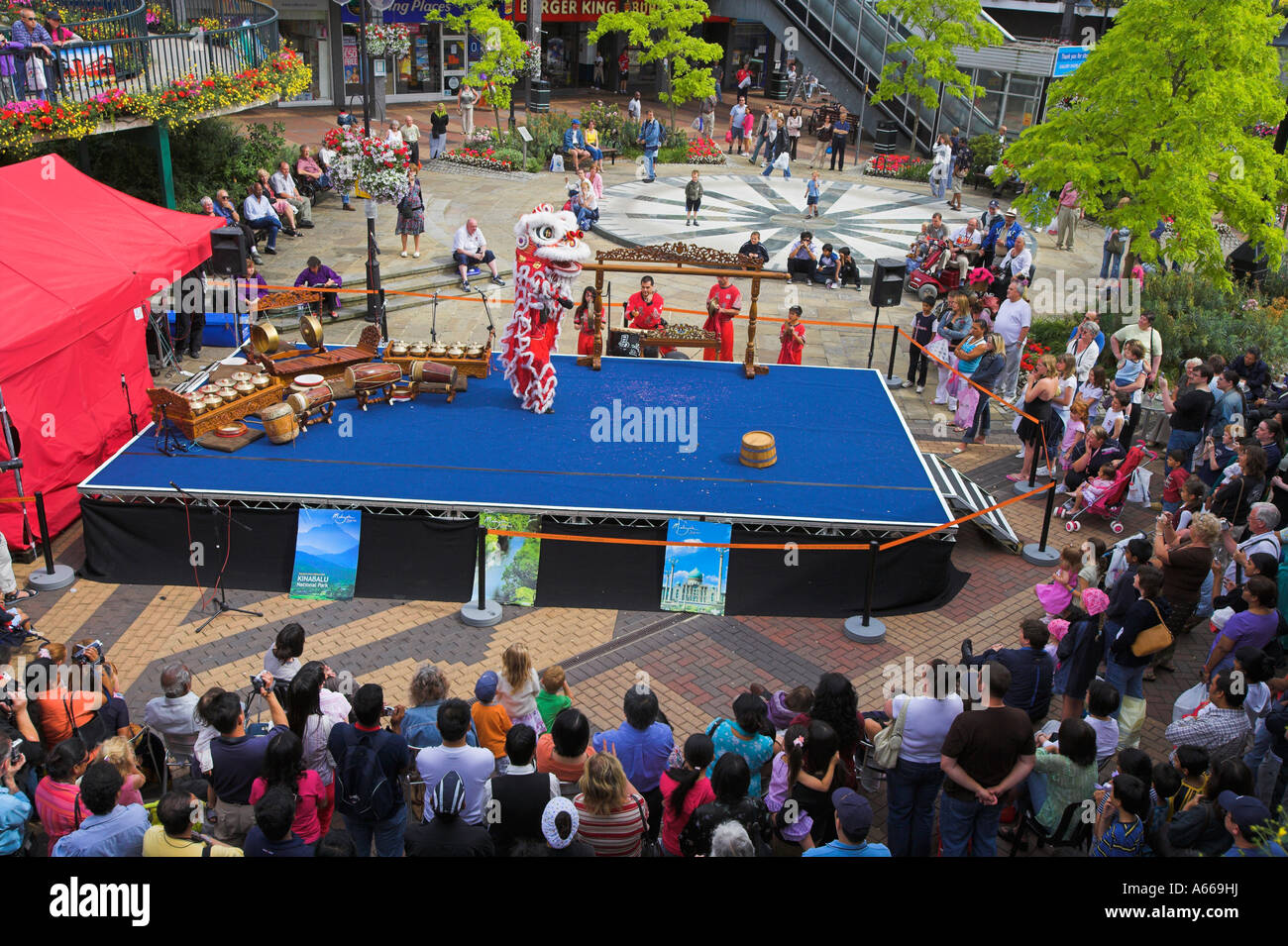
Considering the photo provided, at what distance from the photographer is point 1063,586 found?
943 cm

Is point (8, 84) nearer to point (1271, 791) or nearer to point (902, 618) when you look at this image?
point (902, 618)

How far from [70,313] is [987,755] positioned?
400 inches

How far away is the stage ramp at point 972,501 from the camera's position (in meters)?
11.8

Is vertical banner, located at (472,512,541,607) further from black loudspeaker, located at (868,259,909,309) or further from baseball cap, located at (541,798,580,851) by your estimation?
black loudspeaker, located at (868,259,909,309)

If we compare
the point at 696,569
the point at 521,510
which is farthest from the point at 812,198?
the point at 521,510

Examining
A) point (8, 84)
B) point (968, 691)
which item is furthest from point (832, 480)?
point (8, 84)

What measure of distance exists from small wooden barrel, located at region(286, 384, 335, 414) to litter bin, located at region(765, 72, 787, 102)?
115 feet

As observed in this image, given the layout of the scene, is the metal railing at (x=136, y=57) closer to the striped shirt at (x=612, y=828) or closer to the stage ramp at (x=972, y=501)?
the stage ramp at (x=972, y=501)

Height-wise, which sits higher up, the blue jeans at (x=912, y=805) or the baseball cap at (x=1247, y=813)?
the baseball cap at (x=1247, y=813)

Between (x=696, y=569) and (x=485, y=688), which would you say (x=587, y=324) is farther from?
(x=485, y=688)

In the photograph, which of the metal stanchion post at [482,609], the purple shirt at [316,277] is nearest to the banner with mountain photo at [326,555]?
the metal stanchion post at [482,609]

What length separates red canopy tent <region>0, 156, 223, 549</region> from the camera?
36.1 ft

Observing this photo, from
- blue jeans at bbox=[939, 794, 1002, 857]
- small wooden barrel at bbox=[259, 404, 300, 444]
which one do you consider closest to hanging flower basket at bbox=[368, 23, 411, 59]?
small wooden barrel at bbox=[259, 404, 300, 444]

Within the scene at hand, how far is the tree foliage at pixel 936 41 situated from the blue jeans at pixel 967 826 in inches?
1045
